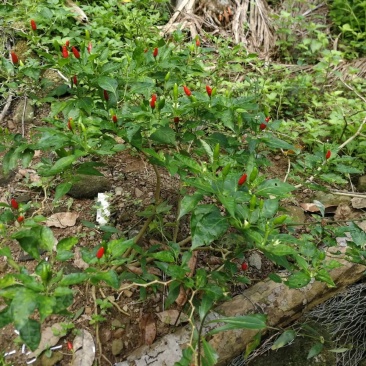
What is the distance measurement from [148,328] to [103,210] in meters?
0.75

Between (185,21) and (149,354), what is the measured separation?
3481 mm

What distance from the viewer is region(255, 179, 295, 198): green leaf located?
62.7 inches

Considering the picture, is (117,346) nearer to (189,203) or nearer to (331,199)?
(189,203)

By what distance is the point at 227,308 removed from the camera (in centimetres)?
219

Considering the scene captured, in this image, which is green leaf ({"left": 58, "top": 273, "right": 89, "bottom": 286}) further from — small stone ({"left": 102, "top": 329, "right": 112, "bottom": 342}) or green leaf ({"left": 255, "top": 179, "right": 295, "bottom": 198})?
small stone ({"left": 102, "top": 329, "right": 112, "bottom": 342})

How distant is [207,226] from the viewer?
156 centimetres

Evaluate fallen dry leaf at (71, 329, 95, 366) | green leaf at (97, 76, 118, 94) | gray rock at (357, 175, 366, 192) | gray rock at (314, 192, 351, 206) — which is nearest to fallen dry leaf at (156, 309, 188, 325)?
fallen dry leaf at (71, 329, 95, 366)

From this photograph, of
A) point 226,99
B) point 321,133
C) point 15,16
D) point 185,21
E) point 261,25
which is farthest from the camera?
point 261,25

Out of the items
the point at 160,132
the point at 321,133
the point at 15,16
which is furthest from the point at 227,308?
the point at 15,16

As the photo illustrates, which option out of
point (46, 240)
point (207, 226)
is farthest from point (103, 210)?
point (207, 226)

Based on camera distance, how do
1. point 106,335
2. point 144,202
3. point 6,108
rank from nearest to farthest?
point 106,335 → point 144,202 → point 6,108

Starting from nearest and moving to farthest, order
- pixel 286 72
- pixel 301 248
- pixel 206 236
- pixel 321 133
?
pixel 206 236 → pixel 301 248 → pixel 321 133 → pixel 286 72

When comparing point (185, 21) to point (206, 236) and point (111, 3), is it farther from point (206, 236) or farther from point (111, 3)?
point (206, 236)

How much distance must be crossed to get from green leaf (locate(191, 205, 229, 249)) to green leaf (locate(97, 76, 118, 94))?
678 mm
